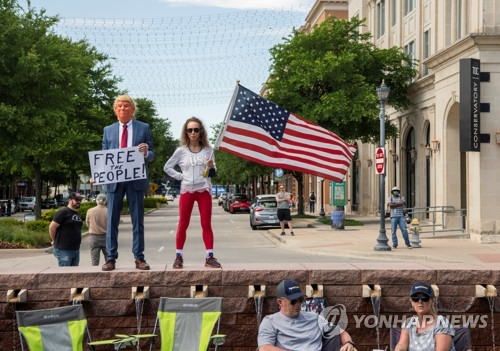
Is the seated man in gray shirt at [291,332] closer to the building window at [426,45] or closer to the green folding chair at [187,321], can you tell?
the green folding chair at [187,321]

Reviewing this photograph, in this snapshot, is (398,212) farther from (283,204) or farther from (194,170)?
(194,170)

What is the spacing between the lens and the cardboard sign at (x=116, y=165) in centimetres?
873

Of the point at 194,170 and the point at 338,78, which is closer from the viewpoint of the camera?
the point at 194,170

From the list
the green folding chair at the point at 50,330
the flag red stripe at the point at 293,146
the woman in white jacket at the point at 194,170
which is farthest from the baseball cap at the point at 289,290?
the flag red stripe at the point at 293,146

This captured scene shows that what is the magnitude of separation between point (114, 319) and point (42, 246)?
53.0 feet

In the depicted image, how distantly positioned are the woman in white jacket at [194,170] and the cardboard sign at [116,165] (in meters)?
0.39

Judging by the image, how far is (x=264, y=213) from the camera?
1527 inches

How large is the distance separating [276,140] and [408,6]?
117ft

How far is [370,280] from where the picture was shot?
29.7 ft

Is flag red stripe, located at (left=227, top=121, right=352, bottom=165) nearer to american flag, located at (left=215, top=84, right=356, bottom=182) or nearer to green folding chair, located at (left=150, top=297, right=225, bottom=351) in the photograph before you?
american flag, located at (left=215, top=84, right=356, bottom=182)

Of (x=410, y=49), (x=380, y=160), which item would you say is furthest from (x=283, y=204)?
(x=410, y=49)

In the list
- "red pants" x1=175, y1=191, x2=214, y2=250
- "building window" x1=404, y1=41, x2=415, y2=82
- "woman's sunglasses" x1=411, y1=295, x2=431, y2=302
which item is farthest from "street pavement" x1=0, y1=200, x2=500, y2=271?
A: "building window" x1=404, y1=41, x2=415, y2=82

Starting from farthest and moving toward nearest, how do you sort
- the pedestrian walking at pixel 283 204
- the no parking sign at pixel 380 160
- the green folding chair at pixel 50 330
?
the pedestrian walking at pixel 283 204 → the no parking sign at pixel 380 160 → the green folding chair at pixel 50 330

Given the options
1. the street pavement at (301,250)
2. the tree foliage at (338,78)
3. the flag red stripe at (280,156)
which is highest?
the tree foliage at (338,78)
